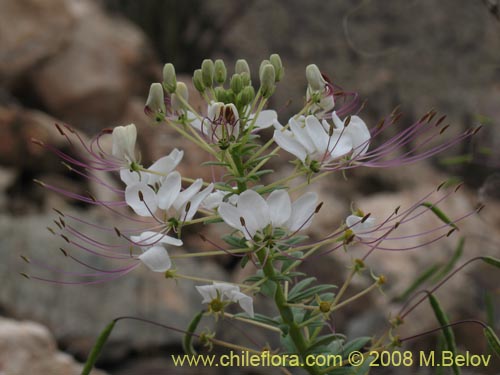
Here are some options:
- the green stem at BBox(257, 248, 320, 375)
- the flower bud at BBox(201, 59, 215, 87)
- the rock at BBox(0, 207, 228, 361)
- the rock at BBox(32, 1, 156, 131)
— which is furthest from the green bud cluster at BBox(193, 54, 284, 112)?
the rock at BBox(32, 1, 156, 131)

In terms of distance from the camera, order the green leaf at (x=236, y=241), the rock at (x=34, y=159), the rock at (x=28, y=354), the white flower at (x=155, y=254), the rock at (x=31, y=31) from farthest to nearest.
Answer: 1. the rock at (x=31, y=31)
2. the rock at (x=34, y=159)
3. the rock at (x=28, y=354)
4. the green leaf at (x=236, y=241)
5. the white flower at (x=155, y=254)

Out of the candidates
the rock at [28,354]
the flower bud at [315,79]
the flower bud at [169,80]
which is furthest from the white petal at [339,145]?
the rock at [28,354]

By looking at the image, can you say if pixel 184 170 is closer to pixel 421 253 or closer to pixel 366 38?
pixel 421 253

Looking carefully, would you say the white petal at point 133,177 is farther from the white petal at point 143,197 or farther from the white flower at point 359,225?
the white flower at point 359,225

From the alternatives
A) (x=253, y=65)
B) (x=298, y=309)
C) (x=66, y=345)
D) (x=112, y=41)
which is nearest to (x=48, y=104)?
(x=112, y=41)

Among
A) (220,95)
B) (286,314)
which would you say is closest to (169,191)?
(220,95)

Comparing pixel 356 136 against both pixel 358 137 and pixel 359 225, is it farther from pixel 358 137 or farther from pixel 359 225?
pixel 359 225

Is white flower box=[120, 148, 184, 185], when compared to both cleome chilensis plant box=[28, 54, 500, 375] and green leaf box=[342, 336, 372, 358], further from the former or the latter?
green leaf box=[342, 336, 372, 358]
